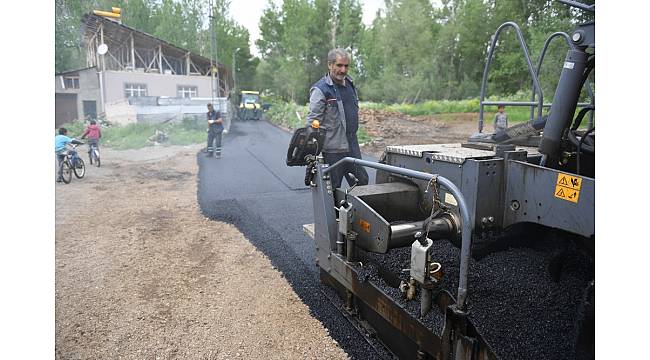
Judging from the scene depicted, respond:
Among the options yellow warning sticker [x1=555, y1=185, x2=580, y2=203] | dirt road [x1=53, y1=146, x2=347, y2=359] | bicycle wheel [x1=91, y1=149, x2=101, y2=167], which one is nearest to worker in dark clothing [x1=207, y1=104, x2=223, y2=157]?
bicycle wheel [x1=91, y1=149, x2=101, y2=167]

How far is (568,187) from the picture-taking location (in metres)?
2.03

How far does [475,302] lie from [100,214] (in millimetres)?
5590

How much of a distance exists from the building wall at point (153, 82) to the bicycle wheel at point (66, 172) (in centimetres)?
625

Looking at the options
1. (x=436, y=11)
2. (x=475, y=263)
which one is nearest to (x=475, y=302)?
(x=475, y=263)

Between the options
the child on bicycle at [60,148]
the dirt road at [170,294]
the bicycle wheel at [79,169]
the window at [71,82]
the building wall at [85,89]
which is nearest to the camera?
the dirt road at [170,294]

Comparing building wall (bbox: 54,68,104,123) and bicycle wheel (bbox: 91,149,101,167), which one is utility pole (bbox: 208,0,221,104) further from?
bicycle wheel (bbox: 91,149,101,167)

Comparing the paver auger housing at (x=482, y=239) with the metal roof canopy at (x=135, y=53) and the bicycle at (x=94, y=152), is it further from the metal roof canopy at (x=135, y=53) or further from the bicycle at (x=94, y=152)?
the bicycle at (x=94, y=152)

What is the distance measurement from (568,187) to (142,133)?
15140mm

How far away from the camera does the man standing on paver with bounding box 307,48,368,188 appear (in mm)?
3848

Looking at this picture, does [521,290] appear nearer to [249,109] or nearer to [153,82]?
[153,82]

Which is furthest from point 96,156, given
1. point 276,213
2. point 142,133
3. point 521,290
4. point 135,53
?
point 521,290

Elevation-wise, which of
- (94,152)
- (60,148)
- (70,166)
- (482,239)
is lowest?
(482,239)

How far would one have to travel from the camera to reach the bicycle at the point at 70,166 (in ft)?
29.6

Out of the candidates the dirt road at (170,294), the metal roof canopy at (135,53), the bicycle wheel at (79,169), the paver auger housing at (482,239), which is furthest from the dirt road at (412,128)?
the paver auger housing at (482,239)
